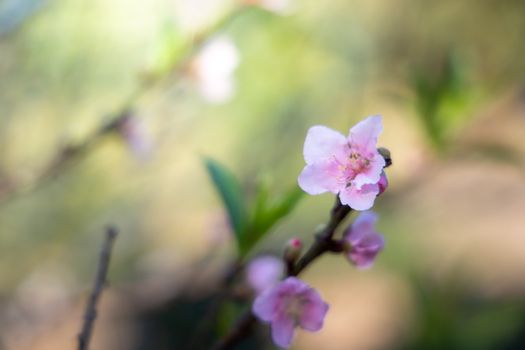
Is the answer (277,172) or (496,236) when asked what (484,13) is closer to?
(496,236)

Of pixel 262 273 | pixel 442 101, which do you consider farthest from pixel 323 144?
pixel 442 101

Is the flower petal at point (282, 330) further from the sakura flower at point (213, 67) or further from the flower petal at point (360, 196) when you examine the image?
the sakura flower at point (213, 67)

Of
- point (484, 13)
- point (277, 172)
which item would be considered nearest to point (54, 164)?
point (277, 172)

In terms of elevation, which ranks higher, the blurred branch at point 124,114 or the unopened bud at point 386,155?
the blurred branch at point 124,114

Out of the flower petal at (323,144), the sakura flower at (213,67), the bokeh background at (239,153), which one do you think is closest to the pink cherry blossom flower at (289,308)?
the flower petal at (323,144)

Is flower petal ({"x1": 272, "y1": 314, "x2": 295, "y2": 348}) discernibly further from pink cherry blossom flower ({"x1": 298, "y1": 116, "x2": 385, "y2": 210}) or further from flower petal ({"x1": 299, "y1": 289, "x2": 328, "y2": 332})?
pink cherry blossom flower ({"x1": 298, "y1": 116, "x2": 385, "y2": 210})

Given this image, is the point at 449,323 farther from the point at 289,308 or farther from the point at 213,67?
the point at 289,308

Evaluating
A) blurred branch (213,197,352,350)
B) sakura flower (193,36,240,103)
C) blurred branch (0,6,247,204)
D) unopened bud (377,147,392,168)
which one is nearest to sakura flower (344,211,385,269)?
blurred branch (213,197,352,350)
